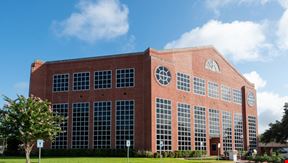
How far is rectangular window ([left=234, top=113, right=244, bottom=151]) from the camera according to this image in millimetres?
71000

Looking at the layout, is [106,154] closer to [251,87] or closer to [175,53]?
[175,53]

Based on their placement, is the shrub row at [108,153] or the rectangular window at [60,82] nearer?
the shrub row at [108,153]

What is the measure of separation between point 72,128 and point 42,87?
8.60 metres

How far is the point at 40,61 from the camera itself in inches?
2483

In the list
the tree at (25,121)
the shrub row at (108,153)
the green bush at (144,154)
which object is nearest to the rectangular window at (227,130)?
the shrub row at (108,153)

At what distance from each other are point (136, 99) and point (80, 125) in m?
9.14

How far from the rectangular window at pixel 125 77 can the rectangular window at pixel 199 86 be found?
1161 cm

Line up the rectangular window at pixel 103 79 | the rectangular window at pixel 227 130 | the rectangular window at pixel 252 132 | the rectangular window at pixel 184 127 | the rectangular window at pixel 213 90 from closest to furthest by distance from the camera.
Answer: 1. the rectangular window at pixel 103 79
2. the rectangular window at pixel 184 127
3. the rectangular window at pixel 213 90
4. the rectangular window at pixel 227 130
5. the rectangular window at pixel 252 132

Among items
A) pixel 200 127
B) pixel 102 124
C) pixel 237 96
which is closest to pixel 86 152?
pixel 102 124

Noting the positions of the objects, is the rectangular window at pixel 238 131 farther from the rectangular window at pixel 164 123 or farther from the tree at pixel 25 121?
the tree at pixel 25 121

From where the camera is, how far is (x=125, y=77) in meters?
56.7

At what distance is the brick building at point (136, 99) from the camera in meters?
54.7

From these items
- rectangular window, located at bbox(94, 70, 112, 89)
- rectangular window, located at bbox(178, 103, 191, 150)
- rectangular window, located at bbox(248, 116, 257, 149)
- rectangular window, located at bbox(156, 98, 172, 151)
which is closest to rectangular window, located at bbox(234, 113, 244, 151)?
rectangular window, located at bbox(248, 116, 257, 149)

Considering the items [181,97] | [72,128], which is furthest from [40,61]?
[181,97]
